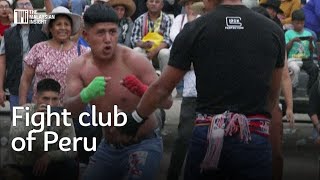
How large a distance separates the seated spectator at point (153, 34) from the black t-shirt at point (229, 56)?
18.2 ft

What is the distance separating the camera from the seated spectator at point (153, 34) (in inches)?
433

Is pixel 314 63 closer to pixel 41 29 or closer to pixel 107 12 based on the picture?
pixel 41 29

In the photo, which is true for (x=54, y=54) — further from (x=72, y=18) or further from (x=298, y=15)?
(x=298, y=15)

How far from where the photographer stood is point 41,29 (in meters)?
9.67

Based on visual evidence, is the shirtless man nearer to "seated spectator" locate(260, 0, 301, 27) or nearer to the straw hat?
the straw hat

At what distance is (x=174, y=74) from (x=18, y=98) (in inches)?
183

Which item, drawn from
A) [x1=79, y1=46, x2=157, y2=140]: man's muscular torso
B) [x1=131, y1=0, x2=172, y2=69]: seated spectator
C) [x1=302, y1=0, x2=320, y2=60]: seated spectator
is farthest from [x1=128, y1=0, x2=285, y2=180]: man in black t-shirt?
[x1=302, y1=0, x2=320, y2=60]: seated spectator

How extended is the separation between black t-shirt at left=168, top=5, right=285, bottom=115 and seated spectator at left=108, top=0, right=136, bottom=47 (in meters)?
5.92

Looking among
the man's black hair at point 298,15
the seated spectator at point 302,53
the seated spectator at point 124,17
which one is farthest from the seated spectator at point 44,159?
the man's black hair at point 298,15

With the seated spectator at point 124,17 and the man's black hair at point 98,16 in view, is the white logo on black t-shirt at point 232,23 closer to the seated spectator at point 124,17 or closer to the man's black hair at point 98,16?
the man's black hair at point 98,16

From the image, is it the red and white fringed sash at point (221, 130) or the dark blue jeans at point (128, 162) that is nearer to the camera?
the red and white fringed sash at point (221, 130)

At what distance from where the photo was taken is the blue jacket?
12421 mm

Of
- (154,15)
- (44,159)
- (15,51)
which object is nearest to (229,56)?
(44,159)

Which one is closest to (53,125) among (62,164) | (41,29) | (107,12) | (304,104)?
(62,164)
